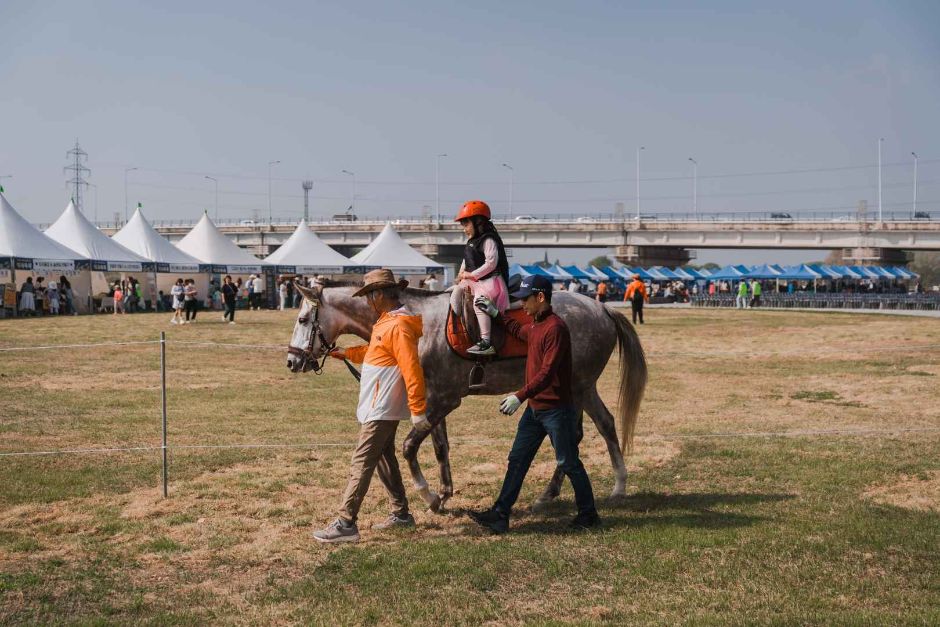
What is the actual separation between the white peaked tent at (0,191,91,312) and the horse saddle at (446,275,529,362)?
31.7 m

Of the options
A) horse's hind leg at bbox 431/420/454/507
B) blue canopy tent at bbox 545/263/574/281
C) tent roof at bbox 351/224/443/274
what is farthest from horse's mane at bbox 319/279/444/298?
blue canopy tent at bbox 545/263/574/281

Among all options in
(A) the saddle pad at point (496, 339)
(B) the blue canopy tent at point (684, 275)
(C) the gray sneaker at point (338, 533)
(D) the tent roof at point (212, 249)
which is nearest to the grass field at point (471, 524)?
(C) the gray sneaker at point (338, 533)

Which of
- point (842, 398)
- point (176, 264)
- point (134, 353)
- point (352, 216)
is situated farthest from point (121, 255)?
point (352, 216)

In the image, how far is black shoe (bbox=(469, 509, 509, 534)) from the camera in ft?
23.0

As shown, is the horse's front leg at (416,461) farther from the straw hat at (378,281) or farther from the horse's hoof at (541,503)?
the straw hat at (378,281)

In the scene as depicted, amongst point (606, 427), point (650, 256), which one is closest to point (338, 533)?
point (606, 427)

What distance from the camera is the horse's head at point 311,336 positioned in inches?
323

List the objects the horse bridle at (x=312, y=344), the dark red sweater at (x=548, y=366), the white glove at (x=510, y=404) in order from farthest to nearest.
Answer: the horse bridle at (x=312, y=344) < the dark red sweater at (x=548, y=366) < the white glove at (x=510, y=404)

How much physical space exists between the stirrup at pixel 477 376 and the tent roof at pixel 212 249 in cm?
4040

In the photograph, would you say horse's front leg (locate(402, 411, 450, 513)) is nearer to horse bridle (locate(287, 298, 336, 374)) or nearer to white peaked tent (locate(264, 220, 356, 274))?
horse bridle (locate(287, 298, 336, 374))

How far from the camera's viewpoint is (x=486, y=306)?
24.9 feet

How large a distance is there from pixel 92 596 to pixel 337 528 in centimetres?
181

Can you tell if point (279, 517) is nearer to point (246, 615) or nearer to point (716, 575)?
point (246, 615)

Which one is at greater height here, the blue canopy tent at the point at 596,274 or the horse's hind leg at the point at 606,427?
the blue canopy tent at the point at 596,274
